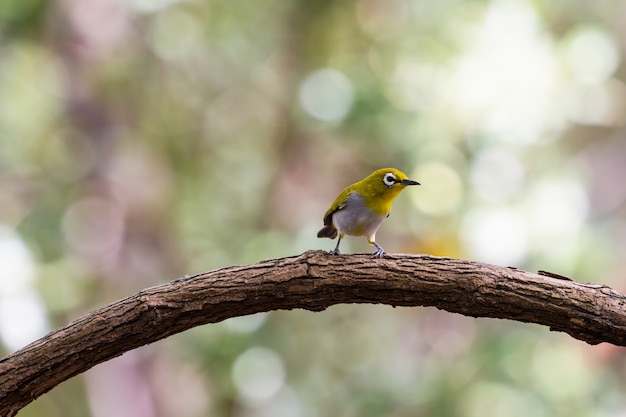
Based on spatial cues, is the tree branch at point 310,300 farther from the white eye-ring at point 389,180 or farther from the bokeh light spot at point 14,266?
the bokeh light spot at point 14,266

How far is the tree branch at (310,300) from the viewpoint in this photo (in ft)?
11.8

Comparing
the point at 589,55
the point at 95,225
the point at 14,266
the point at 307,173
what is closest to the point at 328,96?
the point at 307,173

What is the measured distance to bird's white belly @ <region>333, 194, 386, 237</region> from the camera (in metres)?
4.29

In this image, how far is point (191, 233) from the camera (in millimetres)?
9148

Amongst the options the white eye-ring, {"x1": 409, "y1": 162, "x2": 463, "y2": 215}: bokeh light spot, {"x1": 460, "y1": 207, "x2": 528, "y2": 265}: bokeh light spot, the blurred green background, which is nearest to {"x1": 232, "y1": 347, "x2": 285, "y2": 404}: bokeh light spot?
the blurred green background

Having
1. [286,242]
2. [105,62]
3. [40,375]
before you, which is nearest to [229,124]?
[105,62]

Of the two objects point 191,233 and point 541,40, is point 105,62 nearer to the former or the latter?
point 191,233

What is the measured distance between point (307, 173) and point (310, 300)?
5.96 metres

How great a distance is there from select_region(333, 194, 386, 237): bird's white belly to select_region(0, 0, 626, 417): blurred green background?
2541mm

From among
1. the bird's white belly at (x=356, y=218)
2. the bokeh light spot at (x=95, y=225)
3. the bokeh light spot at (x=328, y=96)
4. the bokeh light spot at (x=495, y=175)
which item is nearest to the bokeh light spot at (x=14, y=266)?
the bokeh light spot at (x=95, y=225)

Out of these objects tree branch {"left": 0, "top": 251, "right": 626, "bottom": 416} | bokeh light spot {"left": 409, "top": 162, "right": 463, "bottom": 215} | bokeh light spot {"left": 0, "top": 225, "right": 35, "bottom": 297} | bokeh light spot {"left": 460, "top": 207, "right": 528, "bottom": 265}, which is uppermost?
bokeh light spot {"left": 0, "top": 225, "right": 35, "bottom": 297}

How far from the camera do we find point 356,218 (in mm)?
4293

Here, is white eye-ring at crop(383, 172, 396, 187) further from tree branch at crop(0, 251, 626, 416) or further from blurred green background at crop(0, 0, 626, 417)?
blurred green background at crop(0, 0, 626, 417)

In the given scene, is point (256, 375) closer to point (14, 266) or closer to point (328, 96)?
point (14, 266)
